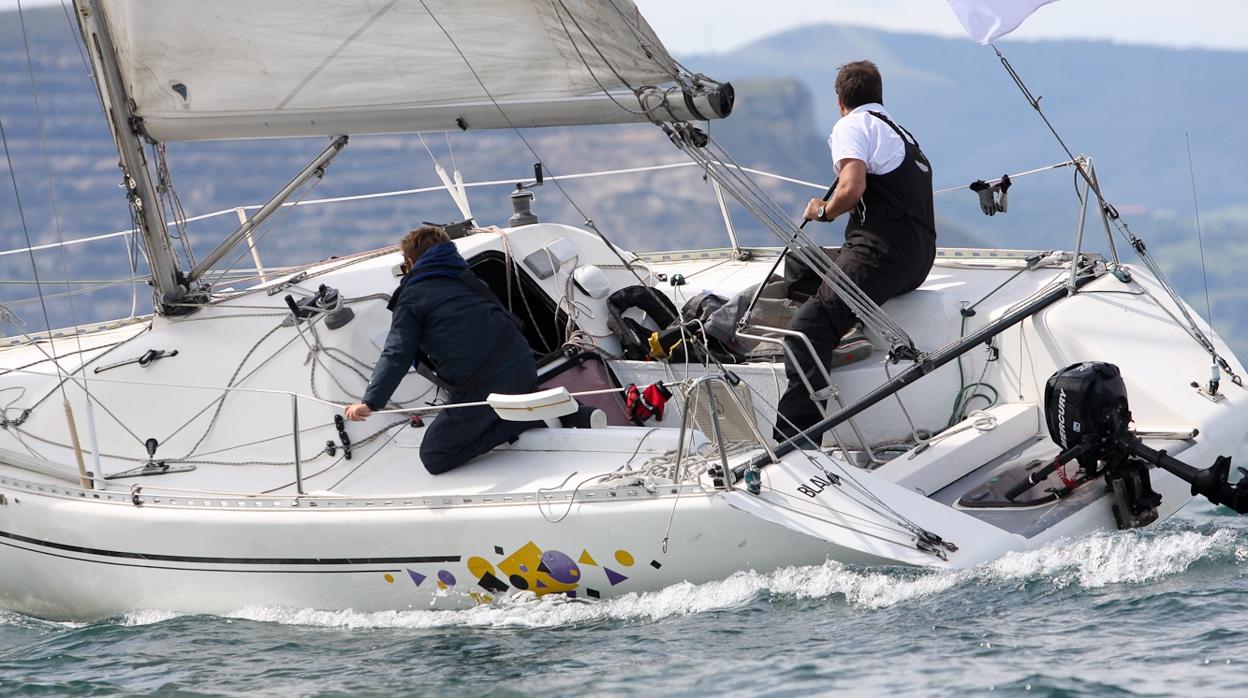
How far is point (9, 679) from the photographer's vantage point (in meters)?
5.14

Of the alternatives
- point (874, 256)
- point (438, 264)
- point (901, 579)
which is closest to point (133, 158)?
point (438, 264)

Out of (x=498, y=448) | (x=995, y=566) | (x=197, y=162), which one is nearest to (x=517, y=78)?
(x=498, y=448)

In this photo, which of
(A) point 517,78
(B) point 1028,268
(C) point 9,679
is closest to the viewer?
(C) point 9,679

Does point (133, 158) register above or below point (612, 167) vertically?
below

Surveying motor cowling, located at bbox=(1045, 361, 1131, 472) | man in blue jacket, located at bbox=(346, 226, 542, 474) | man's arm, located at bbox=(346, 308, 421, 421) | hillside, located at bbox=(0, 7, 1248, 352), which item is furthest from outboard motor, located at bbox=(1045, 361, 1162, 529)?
hillside, located at bbox=(0, 7, 1248, 352)

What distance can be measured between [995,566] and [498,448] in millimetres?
1890

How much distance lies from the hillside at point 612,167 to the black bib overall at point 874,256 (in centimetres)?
7043

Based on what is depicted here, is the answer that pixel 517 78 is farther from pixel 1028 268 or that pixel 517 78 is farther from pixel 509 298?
pixel 1028 268

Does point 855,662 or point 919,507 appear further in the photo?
point 919,507

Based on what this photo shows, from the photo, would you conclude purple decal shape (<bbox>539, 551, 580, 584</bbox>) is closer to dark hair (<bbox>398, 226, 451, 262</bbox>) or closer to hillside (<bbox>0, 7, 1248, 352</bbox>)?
dark hair (<bbox>398, 226, 451, 262</bbox>)

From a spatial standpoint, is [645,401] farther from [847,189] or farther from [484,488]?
[847,189]

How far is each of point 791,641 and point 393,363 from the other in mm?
1774

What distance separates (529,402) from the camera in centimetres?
508

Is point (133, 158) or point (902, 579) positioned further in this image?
point (133, 158)
